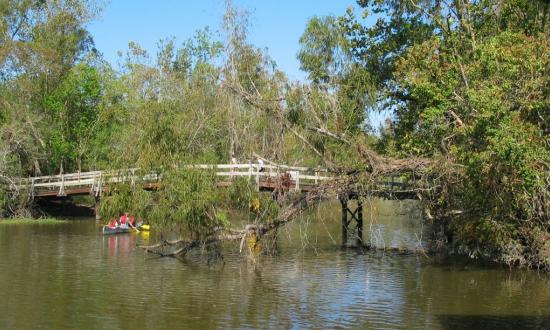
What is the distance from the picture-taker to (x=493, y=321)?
16562 mm

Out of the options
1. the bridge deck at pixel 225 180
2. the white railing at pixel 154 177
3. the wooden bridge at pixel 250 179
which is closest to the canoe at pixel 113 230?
the bridge deck at pixel 225 180

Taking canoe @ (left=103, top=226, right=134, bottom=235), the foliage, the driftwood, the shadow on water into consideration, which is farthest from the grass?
the shadow on water

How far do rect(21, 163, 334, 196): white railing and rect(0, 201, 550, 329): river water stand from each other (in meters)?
2.90

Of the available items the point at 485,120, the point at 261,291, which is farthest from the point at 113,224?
the point at 485,120

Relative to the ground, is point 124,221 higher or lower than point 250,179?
lower

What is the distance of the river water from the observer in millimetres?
16188

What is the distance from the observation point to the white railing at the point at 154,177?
24.8 meters

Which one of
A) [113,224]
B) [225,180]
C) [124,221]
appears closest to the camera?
[225,180]

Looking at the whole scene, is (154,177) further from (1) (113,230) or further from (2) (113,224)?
(2) (113,224)

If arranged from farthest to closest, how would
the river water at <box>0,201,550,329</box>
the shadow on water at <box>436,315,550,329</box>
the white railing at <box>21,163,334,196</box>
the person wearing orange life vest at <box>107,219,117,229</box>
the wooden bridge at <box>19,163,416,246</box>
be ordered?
the person wearing orange life vest at <box>107,219,117,229</box> < the white railing at <box>21,163,334,196</box> < the wooden bridge at <box>19,163,416,246</box> < the river water at <box>0,201,550,329</box> < the shadow on water at <box>436,315,550,329</box>

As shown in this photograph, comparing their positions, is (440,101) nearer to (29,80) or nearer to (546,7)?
(546,7)

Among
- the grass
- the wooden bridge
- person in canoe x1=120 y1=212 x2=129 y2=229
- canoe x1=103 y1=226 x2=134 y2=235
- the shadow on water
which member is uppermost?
the wooden bridge

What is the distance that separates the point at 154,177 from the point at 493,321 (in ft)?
43.3

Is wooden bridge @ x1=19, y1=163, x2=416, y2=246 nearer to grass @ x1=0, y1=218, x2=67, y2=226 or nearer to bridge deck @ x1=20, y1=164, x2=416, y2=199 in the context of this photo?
bridge deck @ x1=20, y1=164, x2=416, y2=199
